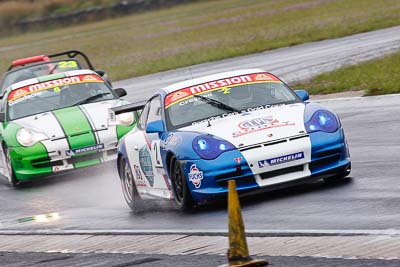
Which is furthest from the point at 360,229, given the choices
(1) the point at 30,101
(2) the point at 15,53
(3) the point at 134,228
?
(2) the point at 15,53

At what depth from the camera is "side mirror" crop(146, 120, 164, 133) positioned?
445 inches

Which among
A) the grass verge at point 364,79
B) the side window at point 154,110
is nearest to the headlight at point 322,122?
the side window at point 154,110

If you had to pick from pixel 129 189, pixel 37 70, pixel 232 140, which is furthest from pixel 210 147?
pixel 37 70

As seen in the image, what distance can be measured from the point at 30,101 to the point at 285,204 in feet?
24.9

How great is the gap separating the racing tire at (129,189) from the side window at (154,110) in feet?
2.31

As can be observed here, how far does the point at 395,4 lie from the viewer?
140 ft

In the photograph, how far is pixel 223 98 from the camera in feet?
37.6

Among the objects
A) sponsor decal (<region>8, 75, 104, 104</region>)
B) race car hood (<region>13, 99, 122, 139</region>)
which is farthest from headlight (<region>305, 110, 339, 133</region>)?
sponsor decal (<region>8, 75, 104, 104</region>)

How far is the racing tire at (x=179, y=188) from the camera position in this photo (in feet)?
34.5

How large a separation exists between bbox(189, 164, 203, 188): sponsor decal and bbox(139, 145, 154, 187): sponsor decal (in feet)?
3.96

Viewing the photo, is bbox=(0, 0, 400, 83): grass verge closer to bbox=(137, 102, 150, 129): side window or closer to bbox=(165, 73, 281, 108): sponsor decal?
bbox=(137, 102, 150, 129): side window

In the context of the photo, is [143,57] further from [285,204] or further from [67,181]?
[285,204]

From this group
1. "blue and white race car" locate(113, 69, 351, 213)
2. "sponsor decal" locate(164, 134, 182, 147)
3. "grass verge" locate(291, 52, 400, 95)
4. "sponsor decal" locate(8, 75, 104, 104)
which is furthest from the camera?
"grass verge" locate(291, 52, 400, 95)

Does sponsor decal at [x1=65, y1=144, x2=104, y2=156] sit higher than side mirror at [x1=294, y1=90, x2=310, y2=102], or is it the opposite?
sponsor decal at [x1=65, y1=144, x2=104, y2=156]
